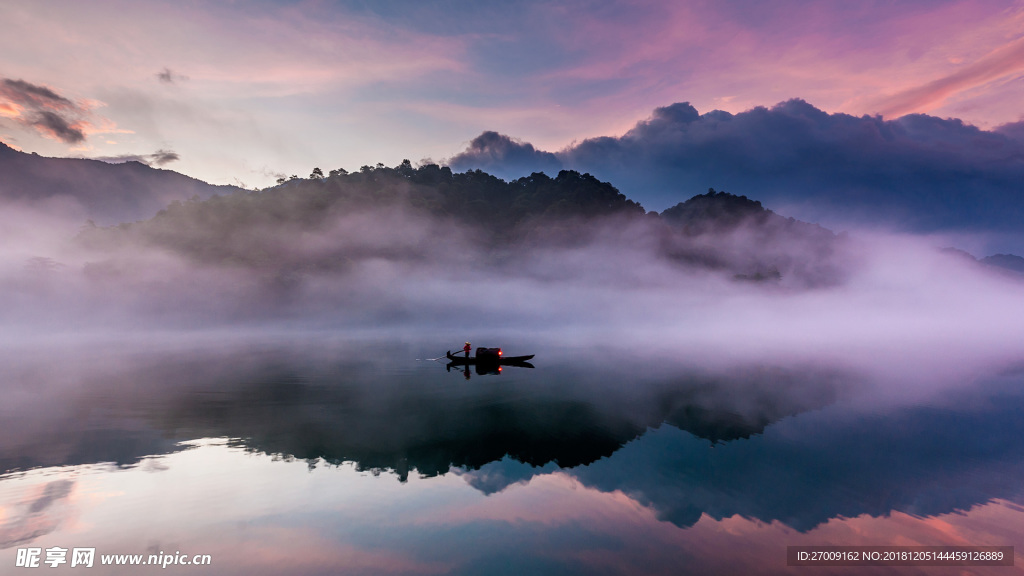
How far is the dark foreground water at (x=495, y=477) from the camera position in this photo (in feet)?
57.3

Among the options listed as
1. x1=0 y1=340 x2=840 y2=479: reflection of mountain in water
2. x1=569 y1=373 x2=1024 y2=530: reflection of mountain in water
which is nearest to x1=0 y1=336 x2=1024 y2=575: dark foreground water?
x1=569 y1=373 x2=1024 y2=530: reflection of mountain in water

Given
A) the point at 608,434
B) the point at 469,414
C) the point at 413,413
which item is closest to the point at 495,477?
the point at 608,434

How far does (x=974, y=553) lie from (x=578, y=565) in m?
16.3

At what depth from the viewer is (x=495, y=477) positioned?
1016 inches

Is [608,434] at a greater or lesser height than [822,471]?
greater

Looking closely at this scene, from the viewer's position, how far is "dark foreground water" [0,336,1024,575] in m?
17.5

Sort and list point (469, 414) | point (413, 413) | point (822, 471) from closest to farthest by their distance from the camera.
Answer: point (822, 471)
point (469, 414)
point (413, 413)

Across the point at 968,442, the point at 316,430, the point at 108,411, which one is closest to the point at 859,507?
the point at 968,442

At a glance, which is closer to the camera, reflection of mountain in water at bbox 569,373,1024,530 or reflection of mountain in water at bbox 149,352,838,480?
reflection of mountain in water at bbox 569,373,1024,530

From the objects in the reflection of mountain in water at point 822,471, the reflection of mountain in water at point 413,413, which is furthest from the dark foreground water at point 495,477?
the reflection of mountain in water at point 413,413

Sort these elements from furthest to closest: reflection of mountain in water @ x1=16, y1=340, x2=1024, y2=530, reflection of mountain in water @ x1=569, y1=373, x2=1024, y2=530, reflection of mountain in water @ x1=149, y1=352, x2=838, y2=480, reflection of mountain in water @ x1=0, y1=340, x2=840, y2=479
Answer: reflection of mountain in water @ x1=149, y1=352, x2=838, y2=480 → reflection of mountain in water @ x1=0, y1=340, x2=840, y2=479 → reflection of mountain in water @ x1=16, y1=340, x2=1024, y2=530 → reflection of mountain in water @ x1=569, y1=373, x2=1024, y2=530

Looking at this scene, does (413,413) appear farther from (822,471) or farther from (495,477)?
(822,471)

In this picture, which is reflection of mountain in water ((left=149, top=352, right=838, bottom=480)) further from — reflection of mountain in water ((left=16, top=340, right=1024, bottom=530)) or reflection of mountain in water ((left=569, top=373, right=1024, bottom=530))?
reflection of mountain in water ((left=569, top=373, right=1024, bottom=530))

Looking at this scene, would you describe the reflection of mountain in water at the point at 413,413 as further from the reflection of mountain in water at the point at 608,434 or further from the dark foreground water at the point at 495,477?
the dark foreground water at the point at 495,477
